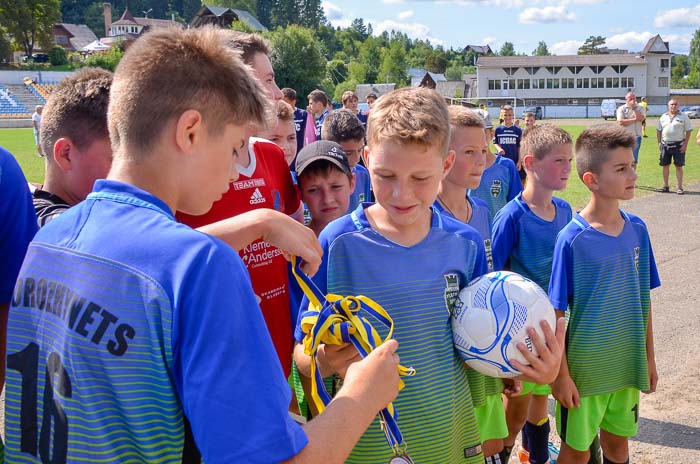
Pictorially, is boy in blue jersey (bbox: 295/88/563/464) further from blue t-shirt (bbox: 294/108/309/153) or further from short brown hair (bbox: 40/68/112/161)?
blue t-shirt (bbox: 294/108/309/153)

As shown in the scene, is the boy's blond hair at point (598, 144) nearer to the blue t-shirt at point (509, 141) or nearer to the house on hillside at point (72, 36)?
the blue t-shirt at point (509, 141)

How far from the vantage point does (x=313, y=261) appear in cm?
196

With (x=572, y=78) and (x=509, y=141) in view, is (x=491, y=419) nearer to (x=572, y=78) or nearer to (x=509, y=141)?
(x=509, y=141)

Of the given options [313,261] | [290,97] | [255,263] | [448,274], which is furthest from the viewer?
[290,97]

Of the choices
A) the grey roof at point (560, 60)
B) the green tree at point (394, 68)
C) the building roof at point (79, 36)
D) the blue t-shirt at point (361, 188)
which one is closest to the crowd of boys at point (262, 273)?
the blue t-shirt at point (361, 188)

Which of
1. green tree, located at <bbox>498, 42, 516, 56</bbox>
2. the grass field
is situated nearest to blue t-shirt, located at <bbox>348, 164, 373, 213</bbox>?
the grass field

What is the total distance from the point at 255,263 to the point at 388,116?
0.97 meters

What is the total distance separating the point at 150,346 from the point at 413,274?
1403mm

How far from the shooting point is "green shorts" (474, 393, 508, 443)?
3.23 meters

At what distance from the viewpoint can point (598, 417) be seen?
11.3 ft

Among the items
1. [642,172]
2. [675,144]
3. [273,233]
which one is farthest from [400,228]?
[642,172]

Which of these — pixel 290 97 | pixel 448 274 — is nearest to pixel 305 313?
pixel 448 274

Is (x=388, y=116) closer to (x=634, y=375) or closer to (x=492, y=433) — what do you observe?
(x=492, y=433)

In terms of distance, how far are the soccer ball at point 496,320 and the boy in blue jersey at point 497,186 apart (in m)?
3.82
